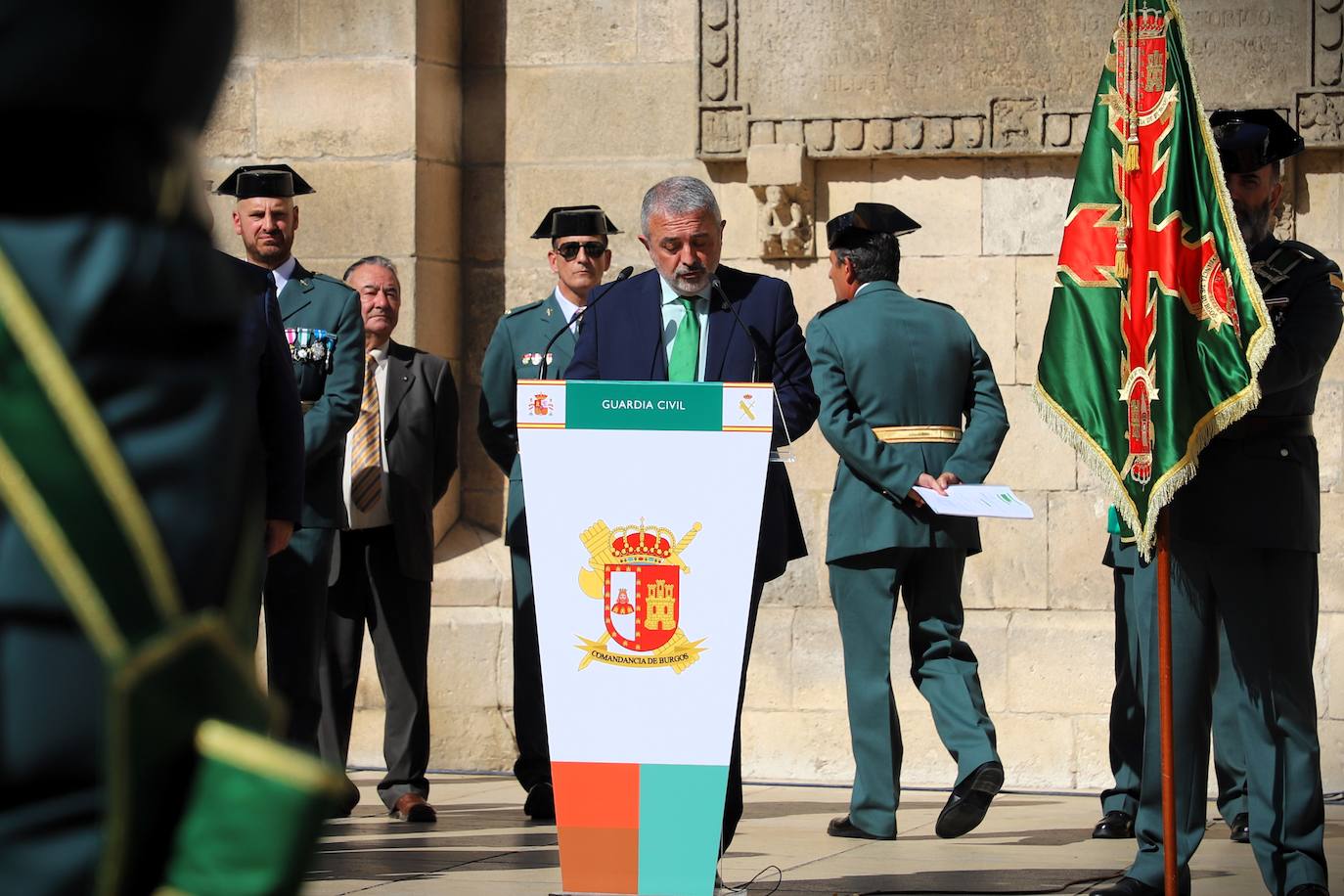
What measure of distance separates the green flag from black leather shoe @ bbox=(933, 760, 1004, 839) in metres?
1.51

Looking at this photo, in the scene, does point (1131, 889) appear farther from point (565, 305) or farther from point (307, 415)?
point (565, 305)

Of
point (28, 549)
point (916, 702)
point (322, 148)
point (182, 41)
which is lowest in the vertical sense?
point (916, 702)

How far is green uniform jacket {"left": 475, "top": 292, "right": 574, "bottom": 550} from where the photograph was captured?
7.35m

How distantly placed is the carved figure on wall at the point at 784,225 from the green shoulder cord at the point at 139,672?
7.34 m

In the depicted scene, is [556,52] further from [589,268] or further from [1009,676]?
[1009,676]

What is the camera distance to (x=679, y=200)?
563 cm

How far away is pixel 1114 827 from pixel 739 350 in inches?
90.9

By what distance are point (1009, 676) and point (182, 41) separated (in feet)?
23.9

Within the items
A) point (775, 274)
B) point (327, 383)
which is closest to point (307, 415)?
point (327, 383)

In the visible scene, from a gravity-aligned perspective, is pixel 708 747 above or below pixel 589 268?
below

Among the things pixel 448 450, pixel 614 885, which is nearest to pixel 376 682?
pixel 448 450

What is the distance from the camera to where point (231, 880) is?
1148mm

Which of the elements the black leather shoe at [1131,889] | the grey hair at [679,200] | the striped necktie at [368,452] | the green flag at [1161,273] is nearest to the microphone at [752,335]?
the grey hair at [679,200]

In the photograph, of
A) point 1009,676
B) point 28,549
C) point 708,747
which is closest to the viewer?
point 28,549
